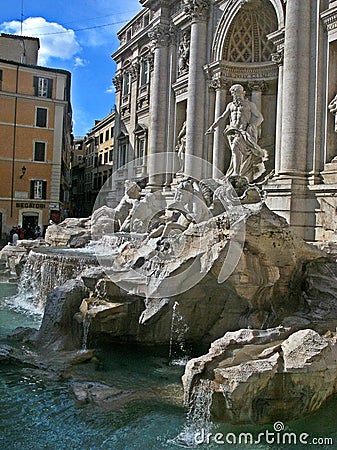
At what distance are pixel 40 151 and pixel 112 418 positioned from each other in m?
24.8

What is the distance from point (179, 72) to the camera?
19766 mm

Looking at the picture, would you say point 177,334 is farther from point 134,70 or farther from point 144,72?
point 134,70

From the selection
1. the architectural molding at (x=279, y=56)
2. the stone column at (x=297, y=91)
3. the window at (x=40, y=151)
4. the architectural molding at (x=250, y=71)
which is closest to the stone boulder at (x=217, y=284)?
the stone column at (x=297, y=91)

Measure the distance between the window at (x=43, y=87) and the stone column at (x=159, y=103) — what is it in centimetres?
1046

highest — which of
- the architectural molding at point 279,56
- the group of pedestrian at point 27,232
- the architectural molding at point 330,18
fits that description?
the architectural molding at point 330,18

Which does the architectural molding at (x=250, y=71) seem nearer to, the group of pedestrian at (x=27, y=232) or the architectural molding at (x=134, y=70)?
the architectural molding at (x=134, y=70)

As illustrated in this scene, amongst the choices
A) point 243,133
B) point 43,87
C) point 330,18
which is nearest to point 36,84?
point 43,87

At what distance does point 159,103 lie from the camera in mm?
20641

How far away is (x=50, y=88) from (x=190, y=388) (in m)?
26.1

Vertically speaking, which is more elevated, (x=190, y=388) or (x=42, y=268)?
(x=42, y=268)

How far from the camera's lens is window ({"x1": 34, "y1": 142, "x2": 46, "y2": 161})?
28.9 metres

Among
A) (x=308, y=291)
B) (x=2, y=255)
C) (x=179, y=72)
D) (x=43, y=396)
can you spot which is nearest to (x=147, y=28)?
(x=179, y=72)

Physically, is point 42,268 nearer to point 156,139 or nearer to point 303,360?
point 303,360

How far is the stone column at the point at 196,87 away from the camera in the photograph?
17.5 metres
